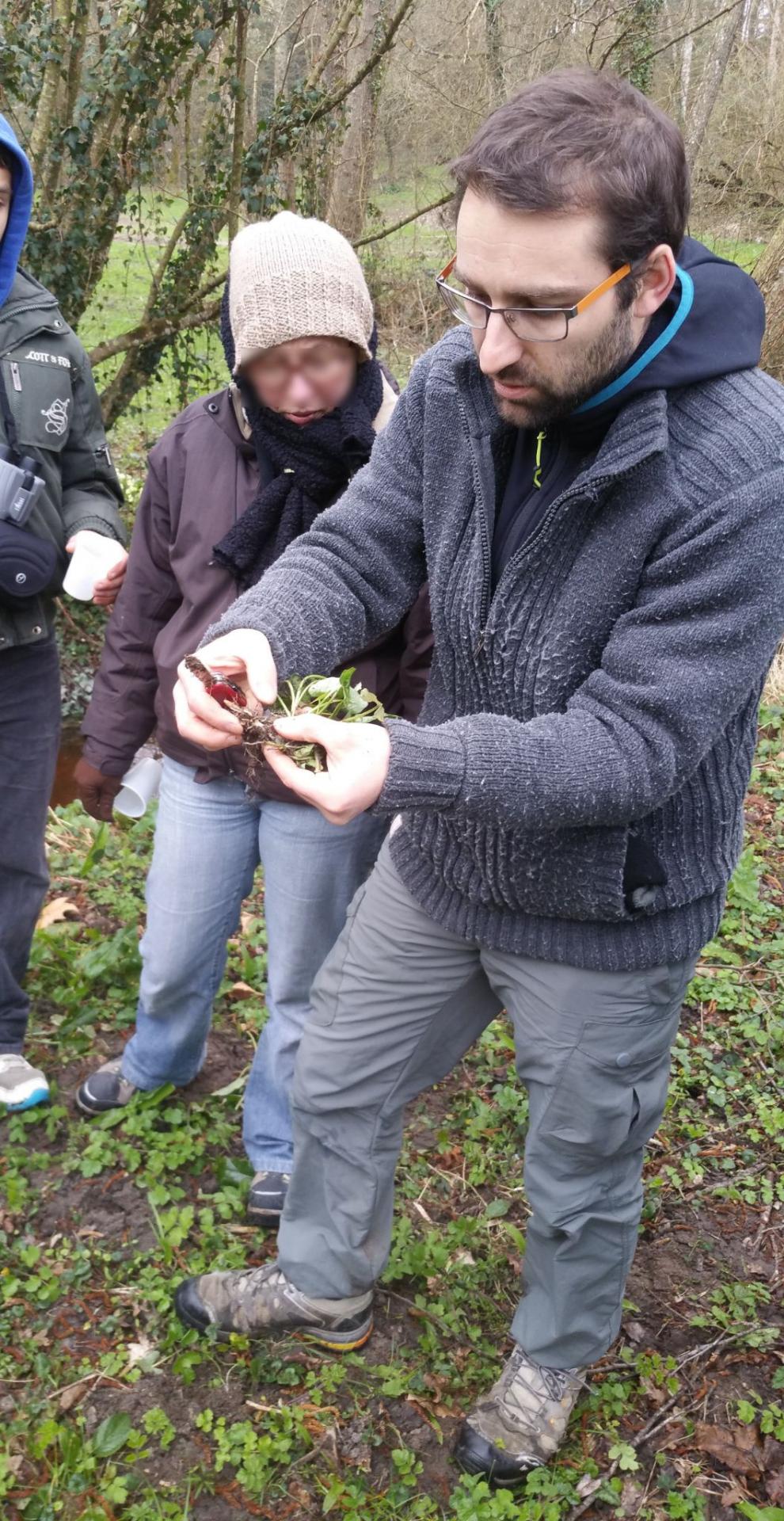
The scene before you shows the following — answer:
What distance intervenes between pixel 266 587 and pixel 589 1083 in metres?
1.05

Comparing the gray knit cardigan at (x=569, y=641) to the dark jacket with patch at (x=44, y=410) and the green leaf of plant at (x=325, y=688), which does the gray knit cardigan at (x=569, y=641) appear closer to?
the green leaf of plant at (x=325, y=688)

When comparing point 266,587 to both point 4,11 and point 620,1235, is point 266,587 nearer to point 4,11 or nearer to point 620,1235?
point 620,1235

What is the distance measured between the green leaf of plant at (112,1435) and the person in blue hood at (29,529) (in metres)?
1.00

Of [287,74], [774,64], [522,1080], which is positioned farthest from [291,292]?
[774,64]

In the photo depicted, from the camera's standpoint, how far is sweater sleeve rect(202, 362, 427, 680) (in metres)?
2.01

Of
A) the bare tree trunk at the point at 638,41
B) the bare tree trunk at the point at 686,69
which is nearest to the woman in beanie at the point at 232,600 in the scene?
the bare tree trunk at the point at 638,41

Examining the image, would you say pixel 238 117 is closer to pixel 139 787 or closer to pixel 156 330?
pixel 156 330

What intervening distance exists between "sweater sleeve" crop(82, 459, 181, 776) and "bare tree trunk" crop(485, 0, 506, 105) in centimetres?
844

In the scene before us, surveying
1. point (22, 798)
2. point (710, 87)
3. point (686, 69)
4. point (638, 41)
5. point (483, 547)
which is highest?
point (638, 41)

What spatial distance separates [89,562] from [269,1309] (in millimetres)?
1802

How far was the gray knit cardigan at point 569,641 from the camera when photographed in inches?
65.4

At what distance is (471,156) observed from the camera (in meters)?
1.58

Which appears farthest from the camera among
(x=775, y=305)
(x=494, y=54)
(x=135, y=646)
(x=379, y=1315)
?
(x=494, y=54)

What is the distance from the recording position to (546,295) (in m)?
1.59
